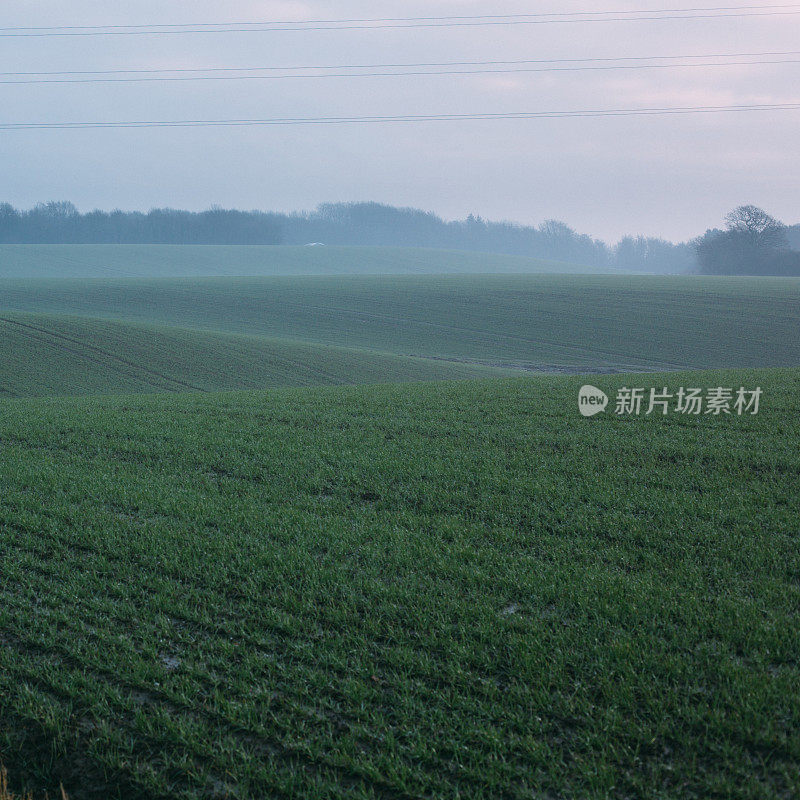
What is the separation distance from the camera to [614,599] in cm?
502

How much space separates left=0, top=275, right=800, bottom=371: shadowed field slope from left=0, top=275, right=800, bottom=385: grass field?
10cm

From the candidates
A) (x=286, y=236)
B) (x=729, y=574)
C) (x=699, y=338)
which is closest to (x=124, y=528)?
(x=729, y=574)

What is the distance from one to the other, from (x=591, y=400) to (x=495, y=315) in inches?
1448

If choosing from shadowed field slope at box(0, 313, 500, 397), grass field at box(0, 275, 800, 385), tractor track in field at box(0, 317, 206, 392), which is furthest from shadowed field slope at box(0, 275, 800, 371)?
tractor track in field at box(0, 317, 206, 392)

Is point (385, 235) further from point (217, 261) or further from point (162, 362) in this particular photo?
point (162, 362)

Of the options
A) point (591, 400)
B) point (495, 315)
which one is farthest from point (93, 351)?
point (495, 315)

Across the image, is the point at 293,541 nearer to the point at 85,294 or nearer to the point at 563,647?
the point at 563,647

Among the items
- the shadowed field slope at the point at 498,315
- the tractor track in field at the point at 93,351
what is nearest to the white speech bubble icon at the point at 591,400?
the tractor track in field at the point at 93,351

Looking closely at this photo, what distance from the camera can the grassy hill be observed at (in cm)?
9669

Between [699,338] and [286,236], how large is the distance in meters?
129

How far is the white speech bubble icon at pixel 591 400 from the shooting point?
1187 cm

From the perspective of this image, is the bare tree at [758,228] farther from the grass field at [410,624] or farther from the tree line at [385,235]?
the grass field at [410,624]

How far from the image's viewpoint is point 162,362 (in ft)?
101

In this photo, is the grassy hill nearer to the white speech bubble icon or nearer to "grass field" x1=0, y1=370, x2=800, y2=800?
the white speech bubble icon
